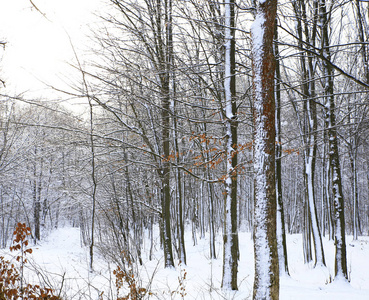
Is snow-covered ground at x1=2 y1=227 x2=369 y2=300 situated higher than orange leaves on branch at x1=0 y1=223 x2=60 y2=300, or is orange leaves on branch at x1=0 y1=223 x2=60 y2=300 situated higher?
orange leaves on branch at x1=0 y1=223 x2=60 y2=300

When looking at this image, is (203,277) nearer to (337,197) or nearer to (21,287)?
(337,197)

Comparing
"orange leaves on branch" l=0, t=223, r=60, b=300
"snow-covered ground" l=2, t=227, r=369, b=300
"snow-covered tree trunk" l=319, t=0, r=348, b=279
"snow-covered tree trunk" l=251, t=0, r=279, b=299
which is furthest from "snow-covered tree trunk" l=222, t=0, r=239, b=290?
"orange leaves on branch" l=0, t=223, r=60, b=300

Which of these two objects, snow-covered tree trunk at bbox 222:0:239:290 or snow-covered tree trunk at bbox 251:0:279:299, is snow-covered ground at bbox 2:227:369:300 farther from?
snow-covered tree trunk at bbox 251:0:279:299

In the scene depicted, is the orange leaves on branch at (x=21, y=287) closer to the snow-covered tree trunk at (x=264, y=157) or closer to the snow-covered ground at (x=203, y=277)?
the snow-covered ground at (x=203, y=277)

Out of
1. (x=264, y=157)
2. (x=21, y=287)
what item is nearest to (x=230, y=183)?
(x=264, y=157)

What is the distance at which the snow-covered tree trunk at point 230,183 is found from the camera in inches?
276

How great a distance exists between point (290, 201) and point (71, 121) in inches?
1291

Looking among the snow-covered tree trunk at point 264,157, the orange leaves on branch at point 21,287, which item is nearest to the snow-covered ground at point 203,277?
the orange leaves on branch at point 21,287

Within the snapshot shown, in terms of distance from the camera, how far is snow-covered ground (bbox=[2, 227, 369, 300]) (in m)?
5.46

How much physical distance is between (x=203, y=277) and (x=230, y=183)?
4.33 metres

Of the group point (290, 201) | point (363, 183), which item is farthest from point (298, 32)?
point (363, 183)

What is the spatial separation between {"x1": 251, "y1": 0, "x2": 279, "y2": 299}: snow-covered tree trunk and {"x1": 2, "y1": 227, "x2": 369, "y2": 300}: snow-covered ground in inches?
33.5

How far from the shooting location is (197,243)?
2230cm

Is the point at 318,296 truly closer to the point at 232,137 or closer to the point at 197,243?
the point at 232,137
